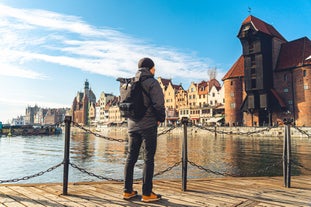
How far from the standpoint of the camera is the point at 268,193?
5.15m

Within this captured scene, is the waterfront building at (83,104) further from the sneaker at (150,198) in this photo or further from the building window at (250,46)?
the sneaker at (150,198)

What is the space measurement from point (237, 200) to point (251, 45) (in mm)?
52220

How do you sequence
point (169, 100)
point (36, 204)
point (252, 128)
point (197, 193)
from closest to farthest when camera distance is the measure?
→ point (36, 204) → point (197, 193) → point (252, 128) → point (169, 100)

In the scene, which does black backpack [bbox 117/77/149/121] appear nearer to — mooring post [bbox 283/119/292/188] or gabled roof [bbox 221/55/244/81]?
mooring post [bbox 283/119/292/188]

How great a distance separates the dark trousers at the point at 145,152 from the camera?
4445 millimetres

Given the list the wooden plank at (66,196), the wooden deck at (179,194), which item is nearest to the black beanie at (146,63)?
the wooden deck at (179,194)

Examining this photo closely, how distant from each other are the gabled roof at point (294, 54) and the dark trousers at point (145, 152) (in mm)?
52262

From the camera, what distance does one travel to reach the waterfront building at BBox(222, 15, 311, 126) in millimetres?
48844

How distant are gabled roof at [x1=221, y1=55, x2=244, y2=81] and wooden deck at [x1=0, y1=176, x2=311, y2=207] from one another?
54.3 m

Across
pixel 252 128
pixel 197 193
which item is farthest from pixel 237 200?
pixel 252 128

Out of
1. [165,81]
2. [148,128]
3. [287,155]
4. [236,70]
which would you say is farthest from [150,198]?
[165,81]

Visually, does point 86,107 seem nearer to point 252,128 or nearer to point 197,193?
point 252,128

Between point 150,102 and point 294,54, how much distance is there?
5613 centimetres

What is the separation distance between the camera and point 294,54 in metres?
52.6
